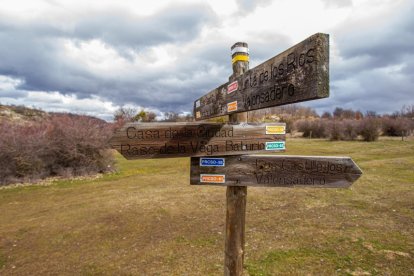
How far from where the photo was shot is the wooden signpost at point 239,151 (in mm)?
2146

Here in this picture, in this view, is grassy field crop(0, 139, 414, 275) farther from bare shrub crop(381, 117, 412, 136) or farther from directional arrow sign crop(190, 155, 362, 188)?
bare shrub crop(381, 117, 412, 136)

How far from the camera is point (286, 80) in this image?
1.81 m

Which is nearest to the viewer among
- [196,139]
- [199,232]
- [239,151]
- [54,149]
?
[196,139]

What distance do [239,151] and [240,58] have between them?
970 millimetres

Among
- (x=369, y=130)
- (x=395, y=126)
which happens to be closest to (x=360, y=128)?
(x=369, y=130)

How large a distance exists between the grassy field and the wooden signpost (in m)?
2.27

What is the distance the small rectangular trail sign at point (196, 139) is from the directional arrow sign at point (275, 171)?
0.07 meters

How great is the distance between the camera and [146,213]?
22.8ft

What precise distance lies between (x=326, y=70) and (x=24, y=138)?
13.8 meters

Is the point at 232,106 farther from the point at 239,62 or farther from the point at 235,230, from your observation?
the point at 235,230

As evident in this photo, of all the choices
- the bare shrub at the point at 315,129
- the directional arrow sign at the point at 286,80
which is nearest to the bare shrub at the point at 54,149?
the directional arrow sign at the point at 286,80

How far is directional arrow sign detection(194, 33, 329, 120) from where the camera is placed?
1.59 metres

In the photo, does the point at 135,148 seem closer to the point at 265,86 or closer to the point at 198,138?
the point at 198,138

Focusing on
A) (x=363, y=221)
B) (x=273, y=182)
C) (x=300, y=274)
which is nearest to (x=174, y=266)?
(x=300, y=274)
